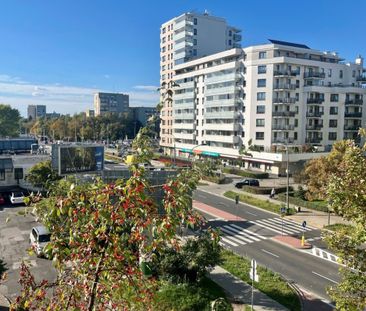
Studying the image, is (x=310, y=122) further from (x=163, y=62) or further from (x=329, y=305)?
(x=329, y=305)

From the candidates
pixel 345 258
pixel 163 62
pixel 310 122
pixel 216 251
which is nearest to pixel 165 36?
pixel 163 62

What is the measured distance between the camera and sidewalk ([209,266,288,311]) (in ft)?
55.3

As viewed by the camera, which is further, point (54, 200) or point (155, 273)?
point (155, 273)

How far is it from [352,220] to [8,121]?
150 meters

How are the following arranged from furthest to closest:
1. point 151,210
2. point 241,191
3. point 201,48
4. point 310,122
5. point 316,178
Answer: point 201,48
point 310,122
point 241,191
point 316,178
point 151,210

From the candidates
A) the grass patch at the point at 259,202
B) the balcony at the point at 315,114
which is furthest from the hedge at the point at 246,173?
the balcony at the point at 315,114

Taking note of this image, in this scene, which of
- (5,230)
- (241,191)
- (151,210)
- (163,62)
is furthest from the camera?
(163,62)

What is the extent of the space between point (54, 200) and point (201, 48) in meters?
93.9

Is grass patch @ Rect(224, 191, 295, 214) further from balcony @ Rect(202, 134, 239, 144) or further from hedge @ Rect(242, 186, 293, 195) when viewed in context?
balcony @ Rect(202, 134, 239, 144)

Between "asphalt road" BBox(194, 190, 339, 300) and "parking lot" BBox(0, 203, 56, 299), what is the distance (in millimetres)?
12817

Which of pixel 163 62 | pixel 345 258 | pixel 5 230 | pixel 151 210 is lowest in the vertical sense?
pixel 5 230

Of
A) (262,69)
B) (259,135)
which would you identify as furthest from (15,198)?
(262,69)

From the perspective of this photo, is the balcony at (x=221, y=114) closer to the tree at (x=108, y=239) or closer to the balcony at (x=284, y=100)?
the balcony at (x=284, y=100)

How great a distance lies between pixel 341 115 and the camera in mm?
72000
